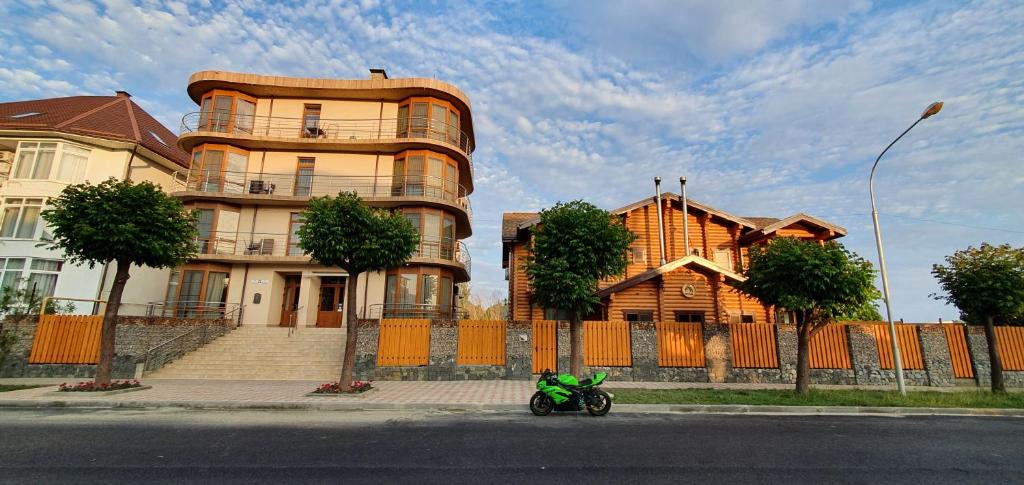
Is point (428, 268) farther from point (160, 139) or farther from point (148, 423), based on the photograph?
point (160, 139)

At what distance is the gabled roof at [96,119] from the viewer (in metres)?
22.4

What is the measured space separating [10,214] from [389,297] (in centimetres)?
1958

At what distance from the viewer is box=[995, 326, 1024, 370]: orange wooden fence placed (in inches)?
620

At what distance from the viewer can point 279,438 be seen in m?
7.17

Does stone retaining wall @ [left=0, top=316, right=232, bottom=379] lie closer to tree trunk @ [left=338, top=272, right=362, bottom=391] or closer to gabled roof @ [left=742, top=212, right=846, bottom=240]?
tree trunk @ [left=338, top=272, right=362, bottom=391]

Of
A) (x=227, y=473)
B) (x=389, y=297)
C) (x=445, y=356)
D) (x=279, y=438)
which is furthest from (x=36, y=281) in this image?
(x=227, y=473)

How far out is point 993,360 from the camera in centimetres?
1426

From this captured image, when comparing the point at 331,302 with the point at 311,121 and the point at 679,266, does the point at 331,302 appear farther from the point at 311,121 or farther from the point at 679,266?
the point at 679,266

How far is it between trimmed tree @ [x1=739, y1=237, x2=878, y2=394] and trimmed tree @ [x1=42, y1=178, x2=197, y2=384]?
19138mm

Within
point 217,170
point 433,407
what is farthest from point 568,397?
point 217,170

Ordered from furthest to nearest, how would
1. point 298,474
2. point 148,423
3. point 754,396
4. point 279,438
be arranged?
point 754,396, point 148,423, point 279,438, point 298,474

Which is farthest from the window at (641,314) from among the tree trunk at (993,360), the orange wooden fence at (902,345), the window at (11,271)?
the window at (11,271)

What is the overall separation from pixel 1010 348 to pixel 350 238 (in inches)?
948

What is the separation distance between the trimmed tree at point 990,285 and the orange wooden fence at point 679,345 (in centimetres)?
884
